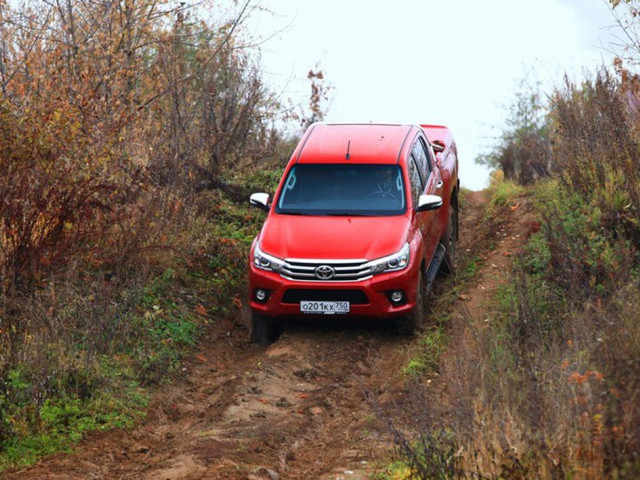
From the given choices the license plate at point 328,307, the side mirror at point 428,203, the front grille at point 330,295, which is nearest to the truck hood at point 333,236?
the side mirror at point 428,203

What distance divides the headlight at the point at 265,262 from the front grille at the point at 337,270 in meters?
0.16

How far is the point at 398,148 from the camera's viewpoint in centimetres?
1259

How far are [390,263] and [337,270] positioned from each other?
0.56 metres

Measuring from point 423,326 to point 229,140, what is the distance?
7.01 metres

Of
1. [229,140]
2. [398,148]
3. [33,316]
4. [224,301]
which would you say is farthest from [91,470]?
[229,140]

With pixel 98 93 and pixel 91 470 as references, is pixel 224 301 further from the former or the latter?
pixel 91 470

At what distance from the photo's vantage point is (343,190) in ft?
39.7

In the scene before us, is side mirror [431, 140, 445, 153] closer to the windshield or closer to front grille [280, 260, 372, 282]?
the windshield

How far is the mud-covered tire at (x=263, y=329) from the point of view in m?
11.5

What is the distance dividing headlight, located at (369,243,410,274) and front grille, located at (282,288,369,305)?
299 mm

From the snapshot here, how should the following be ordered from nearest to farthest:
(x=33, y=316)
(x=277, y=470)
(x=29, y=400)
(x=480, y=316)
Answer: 1. (x=277, y=470)
2. (x=29, y=400)
3. (x=33, y=316)
4. (x=480, y=316)

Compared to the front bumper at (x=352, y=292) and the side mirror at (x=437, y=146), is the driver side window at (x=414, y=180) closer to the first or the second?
the front bumper at (x=352, y=292)

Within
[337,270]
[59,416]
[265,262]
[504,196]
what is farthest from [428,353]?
[504,196]

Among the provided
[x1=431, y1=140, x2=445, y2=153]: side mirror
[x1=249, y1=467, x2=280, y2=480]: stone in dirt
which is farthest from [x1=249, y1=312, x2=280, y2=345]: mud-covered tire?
[x1=431, y1=140, x2=445, y2=153]: side mirror
